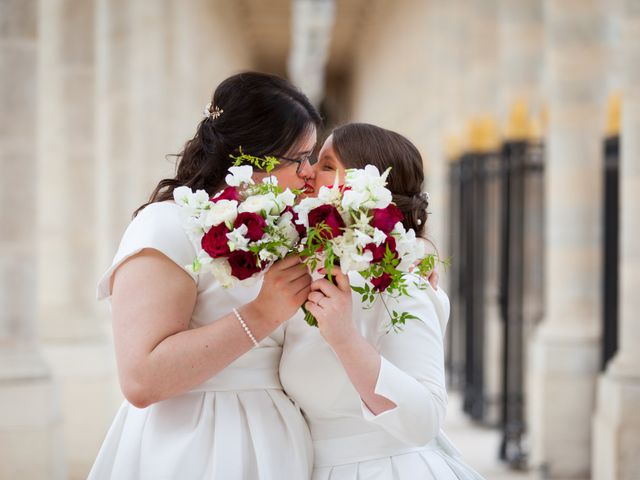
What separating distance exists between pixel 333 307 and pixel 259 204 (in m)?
0.33

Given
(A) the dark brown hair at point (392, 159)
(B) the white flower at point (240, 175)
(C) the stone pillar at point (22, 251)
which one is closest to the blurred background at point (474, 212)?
(C) the stone pillar at point (22, 251)

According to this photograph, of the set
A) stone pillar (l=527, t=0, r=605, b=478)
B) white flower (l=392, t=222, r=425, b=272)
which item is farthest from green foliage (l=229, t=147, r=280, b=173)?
stone pillar (l=527, t=0, r=605, b=478)

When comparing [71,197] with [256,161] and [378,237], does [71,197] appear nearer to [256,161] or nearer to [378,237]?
[256,161]

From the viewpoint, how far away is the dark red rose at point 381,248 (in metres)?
2.78

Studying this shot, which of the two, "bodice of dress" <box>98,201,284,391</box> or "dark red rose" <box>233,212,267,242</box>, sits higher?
"dark red rose" <box>233,212,267,242</box>

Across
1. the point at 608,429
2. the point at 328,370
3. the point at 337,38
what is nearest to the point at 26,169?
the point at 608,429

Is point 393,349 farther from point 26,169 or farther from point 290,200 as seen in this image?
point 26,169

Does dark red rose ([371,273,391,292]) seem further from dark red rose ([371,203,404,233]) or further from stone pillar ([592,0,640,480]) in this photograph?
stone pillar ([592,0,640,480])

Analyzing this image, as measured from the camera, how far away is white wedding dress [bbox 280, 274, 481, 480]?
9.98 ft

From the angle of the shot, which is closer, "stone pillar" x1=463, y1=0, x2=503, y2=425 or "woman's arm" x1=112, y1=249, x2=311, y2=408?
"woman's arm" x1=112, y1=249, x2=311, y2=408

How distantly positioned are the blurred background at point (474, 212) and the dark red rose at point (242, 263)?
4.65ft

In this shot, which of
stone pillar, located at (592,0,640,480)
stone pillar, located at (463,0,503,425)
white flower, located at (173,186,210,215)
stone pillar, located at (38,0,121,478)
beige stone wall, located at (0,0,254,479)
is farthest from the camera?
stone pillar, located at (463,0,503,425)

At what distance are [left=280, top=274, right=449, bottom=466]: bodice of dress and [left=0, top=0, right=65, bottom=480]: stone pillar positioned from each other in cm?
403

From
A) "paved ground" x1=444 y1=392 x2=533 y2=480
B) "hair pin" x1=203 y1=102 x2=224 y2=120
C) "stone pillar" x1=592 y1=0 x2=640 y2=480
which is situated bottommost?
"paved ground" x1=444 y1=392 x2=533 y2=480
